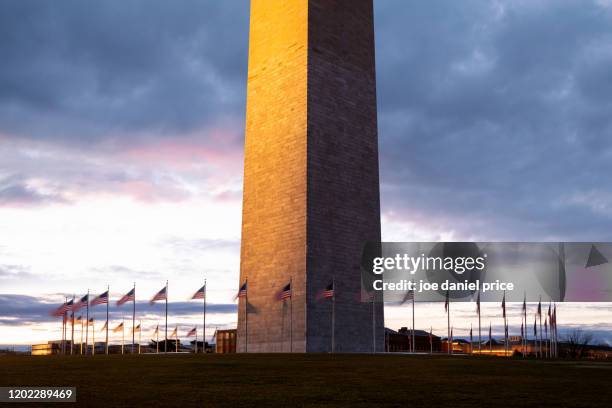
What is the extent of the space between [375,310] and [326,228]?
21.3 feet

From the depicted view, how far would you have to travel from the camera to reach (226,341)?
52.9 m

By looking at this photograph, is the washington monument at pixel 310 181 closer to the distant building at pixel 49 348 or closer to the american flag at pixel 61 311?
the american flag at pixel 61 311

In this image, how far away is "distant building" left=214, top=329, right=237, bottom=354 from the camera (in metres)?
52.5

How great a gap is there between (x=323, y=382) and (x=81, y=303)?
29.5 metres

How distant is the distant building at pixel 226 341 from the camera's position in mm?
52469

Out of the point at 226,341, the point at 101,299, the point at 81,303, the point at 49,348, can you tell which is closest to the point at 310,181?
the point at 101,299

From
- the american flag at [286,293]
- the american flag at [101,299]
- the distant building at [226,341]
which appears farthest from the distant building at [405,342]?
the american flag at [101,299]

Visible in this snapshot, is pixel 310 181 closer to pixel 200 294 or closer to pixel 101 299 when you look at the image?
pixel 200 294

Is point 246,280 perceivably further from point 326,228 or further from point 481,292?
point 481,292

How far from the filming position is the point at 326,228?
4450 cm

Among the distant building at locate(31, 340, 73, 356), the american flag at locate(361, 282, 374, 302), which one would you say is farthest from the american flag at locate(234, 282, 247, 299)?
the distant building at locate(31, 340, 73, 356)

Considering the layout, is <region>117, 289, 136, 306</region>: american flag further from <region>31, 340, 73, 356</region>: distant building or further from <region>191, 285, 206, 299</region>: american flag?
<region>31, 340, 73, 356</region>: distant building

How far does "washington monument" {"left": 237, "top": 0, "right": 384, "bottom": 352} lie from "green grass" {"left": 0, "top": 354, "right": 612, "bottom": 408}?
1376cm

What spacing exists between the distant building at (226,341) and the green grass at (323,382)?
2239 centimetres
